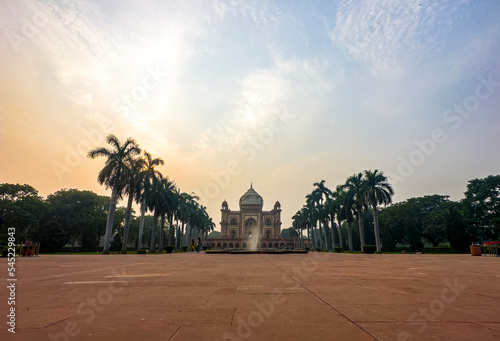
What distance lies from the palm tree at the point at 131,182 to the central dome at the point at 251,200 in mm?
53034

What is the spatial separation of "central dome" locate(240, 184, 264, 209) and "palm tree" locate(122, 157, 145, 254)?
53034mm

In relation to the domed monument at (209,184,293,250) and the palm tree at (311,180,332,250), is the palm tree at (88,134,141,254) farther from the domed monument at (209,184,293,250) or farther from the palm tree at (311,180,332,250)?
the domed monument at (209,184,293,250)

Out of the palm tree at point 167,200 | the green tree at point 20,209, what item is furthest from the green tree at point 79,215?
the palm tree at point 167,200

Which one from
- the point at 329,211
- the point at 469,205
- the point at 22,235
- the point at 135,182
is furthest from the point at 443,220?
the point at 22,235

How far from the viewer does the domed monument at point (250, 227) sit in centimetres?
7925

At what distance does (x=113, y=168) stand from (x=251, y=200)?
58.3 metres

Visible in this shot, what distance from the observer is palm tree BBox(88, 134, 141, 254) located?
98.9 ft

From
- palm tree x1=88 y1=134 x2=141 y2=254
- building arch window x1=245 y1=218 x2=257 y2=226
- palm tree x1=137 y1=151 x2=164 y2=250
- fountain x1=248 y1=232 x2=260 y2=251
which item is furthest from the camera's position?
building arch window x1=245 y1=218 x2=257 y2=226

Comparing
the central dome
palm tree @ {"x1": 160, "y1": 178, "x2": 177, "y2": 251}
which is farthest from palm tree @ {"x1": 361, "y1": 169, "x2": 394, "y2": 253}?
the central dome

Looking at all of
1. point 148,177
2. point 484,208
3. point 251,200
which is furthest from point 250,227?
point 484,208

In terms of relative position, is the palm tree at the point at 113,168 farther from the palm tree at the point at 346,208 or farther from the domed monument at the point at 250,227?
the domed monument at the point at 250,227

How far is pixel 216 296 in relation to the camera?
4.66 meters

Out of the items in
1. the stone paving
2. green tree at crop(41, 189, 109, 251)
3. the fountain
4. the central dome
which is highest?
the central dome

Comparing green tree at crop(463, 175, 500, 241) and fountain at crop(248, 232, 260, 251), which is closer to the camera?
green tree at crop(463, 175, 500, 241)
